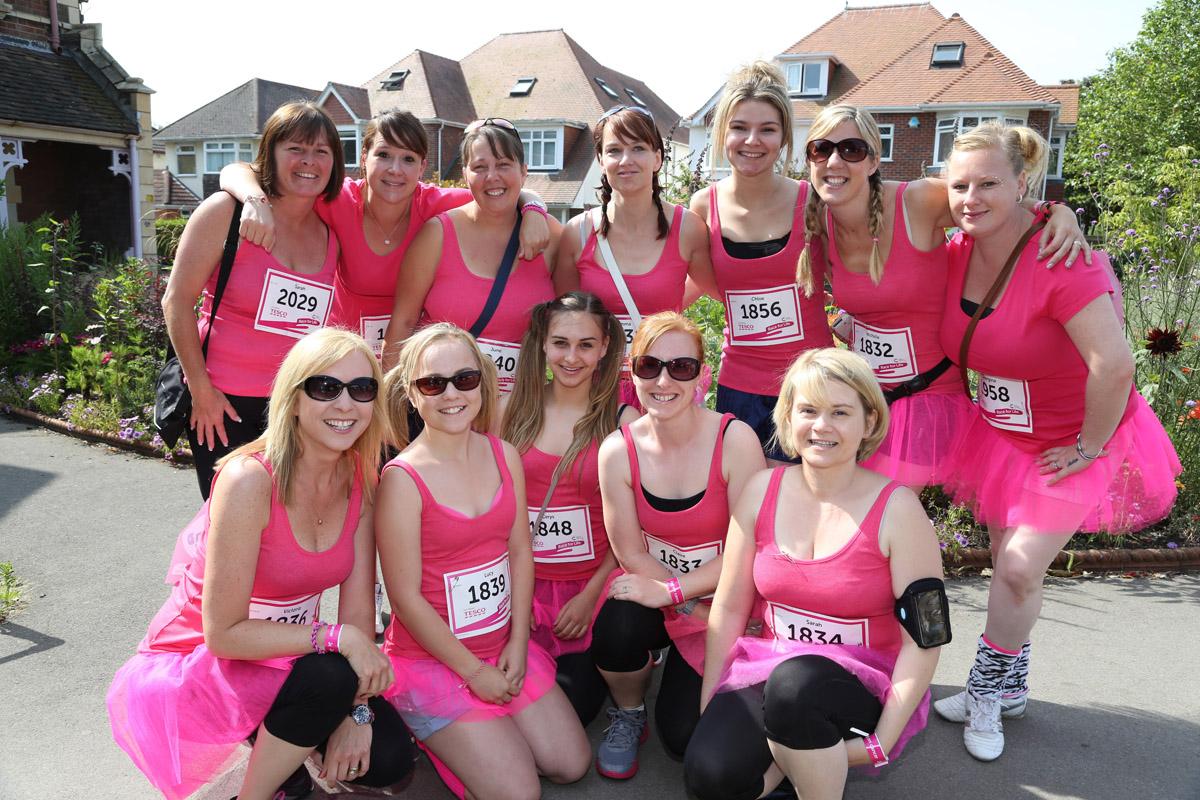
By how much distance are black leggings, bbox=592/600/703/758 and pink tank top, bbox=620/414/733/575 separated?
0.73 feet

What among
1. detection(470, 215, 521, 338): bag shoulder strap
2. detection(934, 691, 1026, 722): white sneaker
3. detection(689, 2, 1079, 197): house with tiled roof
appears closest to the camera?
detection(934, 691, 1026, 722): white sneaker

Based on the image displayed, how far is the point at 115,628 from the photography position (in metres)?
3.94

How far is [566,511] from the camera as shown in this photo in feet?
10.8

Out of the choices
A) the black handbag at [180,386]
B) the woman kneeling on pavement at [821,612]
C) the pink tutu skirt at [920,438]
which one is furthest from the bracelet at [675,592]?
the black handbag at [180,386]

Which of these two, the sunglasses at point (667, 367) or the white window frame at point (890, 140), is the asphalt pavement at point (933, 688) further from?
the white window frame at point (890, 140)

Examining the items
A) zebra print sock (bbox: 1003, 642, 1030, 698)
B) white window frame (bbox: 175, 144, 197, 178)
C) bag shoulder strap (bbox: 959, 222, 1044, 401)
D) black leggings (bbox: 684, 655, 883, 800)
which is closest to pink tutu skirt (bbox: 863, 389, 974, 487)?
bag shoulder strap (bbox: 959, 222, 1044, 401)

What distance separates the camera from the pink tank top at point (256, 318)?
3270mm

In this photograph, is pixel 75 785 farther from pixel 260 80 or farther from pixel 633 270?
pixel 260 80

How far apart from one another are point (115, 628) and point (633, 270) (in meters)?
2.83

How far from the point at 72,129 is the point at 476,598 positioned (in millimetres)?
13605

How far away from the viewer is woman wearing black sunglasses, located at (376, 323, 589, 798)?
2.79 metres

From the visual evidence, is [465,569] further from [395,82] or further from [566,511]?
[395,82]

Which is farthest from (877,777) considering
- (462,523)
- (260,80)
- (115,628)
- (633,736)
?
(260,80)

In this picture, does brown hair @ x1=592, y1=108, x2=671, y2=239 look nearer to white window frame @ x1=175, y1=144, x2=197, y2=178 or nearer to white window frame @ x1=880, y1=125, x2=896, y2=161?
white window frame @ x1=880, y1=125, x2=896, y2=161
